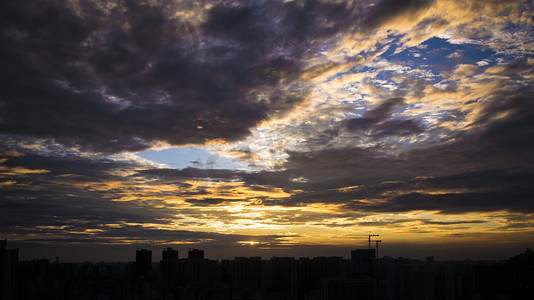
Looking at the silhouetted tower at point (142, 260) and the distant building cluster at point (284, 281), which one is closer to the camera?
the distant building cluster at point (284, 281)

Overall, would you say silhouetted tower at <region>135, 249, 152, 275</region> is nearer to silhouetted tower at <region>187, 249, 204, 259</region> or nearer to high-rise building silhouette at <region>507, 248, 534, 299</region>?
silhouetted tower at <region>187, 249, 204, 259</region>

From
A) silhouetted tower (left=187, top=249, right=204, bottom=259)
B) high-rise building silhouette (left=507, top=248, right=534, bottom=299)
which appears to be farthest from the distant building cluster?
silhouetted tower (left=187, top=249, right=204, bottom=259)

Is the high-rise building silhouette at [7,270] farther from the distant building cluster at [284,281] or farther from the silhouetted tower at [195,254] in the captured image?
the silhouetted tower at [195,254]

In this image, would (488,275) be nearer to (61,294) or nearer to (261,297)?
(261,297)

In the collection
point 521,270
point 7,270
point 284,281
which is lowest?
point 284,281

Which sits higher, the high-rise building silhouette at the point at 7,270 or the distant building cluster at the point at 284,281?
the high-rise building silhouette at the point at 7,270

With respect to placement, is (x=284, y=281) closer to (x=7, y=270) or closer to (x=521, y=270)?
(x=521, y=270)

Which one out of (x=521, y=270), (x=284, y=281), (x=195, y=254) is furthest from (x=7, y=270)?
(x=521, y=270)

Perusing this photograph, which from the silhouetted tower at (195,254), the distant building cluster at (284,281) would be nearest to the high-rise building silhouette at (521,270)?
the distant building cluster at (284,281)
